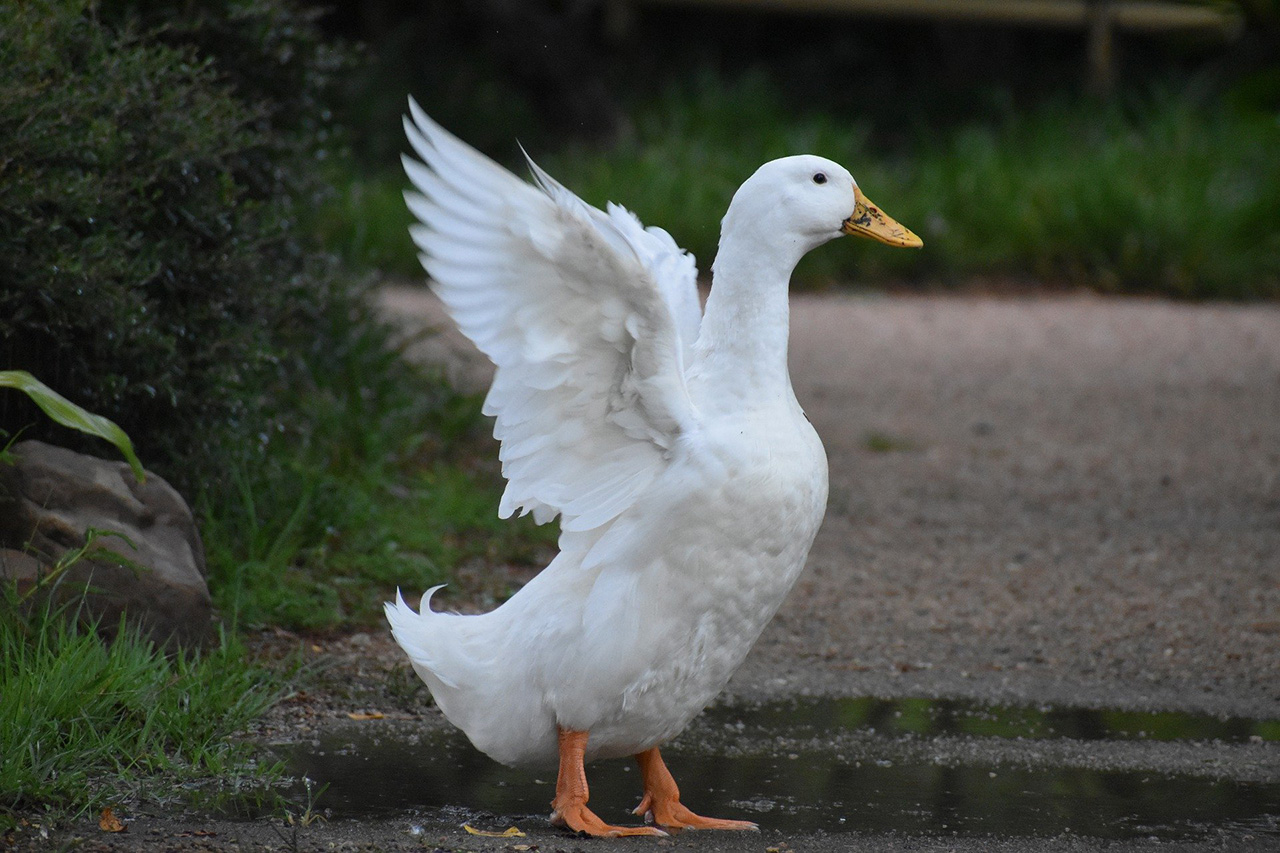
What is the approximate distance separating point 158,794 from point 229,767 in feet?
0.74

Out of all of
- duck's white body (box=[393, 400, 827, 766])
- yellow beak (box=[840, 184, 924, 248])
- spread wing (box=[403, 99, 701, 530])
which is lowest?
duck's white body (box=[393, 400, 827, 766])

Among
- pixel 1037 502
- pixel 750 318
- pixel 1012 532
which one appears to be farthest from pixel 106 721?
pixel 1037 502

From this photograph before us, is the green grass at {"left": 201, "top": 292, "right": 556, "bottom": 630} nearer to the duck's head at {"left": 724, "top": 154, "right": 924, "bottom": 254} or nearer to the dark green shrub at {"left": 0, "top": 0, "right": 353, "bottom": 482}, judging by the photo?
the dark green shrub at {"left": 0, "top": 0, "right": 353, "bottom": 482}

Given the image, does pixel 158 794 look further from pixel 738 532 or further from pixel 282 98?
pixel 282 98

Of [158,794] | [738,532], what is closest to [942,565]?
[738,532]

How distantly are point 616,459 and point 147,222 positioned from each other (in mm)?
2222

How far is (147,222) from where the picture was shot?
15.9ft

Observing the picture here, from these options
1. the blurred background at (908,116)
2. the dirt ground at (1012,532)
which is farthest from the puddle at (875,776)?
the blurred background at (908,116)

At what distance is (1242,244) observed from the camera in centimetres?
1014

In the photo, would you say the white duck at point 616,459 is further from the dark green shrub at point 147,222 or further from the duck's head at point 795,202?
the dark green shrub at point 147,222

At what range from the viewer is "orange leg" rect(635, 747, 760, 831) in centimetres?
352

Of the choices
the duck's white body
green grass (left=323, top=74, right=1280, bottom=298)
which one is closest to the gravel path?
green grass (left=323, top=74, right=1280, bottom=298)

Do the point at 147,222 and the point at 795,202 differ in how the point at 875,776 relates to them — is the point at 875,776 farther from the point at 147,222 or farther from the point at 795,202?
the point at 147,222

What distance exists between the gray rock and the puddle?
57cm
